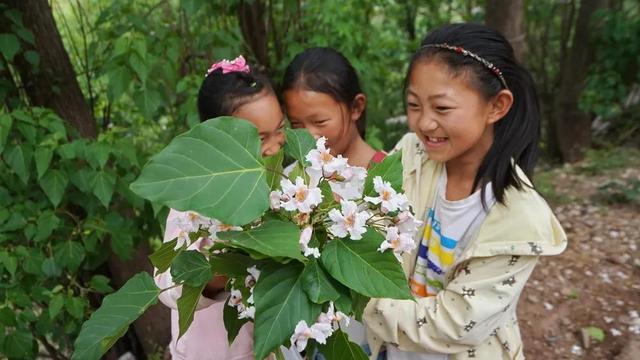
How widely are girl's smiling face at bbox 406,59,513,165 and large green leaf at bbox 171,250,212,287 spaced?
28.9 inches

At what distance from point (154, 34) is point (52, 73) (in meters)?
→ 0.47

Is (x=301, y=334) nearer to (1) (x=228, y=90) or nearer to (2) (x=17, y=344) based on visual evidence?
(1) (x=228, y=90)

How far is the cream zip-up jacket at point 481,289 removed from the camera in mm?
1270

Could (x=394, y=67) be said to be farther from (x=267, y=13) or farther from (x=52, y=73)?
(x=52, y=73)

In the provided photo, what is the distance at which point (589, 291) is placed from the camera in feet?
10.0

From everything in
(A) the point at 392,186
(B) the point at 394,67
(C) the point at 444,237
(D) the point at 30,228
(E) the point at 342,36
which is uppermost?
(A) the point at 392,186

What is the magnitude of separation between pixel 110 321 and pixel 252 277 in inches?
9.3

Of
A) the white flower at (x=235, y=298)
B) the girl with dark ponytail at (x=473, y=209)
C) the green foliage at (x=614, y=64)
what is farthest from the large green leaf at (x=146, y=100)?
the green foliage at (x=614, y=64)

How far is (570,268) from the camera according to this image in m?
3.27

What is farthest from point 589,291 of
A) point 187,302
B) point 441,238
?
point 187,302

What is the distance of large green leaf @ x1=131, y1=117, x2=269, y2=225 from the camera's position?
2.32 ft

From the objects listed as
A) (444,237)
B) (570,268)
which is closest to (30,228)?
(444,237)

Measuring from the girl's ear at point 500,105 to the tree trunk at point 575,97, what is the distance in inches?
178

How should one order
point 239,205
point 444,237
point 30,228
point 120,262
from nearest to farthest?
point 239,205 → point 444,237 → point 30,228 → point 120,262
